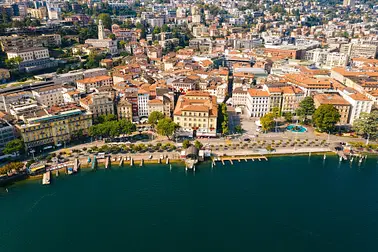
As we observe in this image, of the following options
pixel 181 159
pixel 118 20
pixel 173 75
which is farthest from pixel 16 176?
pixel 118 20

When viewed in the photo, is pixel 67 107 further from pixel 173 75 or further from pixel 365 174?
pixel 365 174

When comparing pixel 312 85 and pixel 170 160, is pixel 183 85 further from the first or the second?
pixel 312 85

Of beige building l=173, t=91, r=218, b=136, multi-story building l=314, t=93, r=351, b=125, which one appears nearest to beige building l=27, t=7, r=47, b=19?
beige building l=173, t=91, r=218, b=136

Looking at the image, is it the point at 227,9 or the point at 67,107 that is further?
the point at 227,9

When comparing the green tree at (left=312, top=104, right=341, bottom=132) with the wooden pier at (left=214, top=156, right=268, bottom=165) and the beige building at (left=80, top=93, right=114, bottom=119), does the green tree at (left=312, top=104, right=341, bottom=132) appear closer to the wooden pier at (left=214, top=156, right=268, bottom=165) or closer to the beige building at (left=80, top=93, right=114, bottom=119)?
the wooden pier at (left=214, top=156, right=268, bottom=165)

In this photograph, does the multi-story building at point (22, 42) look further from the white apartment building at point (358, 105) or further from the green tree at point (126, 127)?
the white apartment building at point (358, 105)

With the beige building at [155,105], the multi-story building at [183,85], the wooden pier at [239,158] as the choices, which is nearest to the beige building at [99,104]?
the beige building at [155,105]
